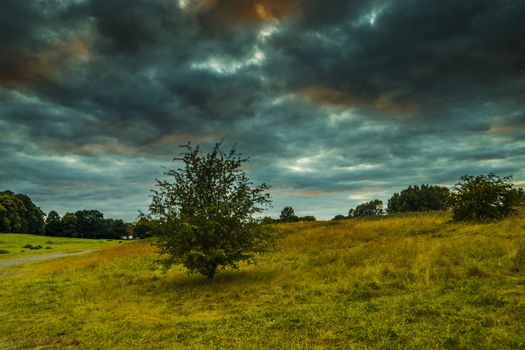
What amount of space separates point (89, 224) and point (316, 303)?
13546 centimetres

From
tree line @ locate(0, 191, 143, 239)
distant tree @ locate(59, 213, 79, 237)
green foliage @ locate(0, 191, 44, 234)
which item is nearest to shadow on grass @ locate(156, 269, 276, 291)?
tree line @ locate(0, 191, 143, 239)

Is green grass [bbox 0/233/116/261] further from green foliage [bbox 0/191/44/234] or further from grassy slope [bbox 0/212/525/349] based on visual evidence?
grassy slope [bbox 0/212/525/349]

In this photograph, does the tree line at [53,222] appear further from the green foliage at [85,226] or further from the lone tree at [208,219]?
the lone tree at [208,219]

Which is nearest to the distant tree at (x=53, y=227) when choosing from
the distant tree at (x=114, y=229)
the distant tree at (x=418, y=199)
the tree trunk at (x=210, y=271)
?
the distant tree at (x=114, y=229)

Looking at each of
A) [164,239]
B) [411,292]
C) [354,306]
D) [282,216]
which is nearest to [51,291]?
[164,239]

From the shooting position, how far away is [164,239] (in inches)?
614

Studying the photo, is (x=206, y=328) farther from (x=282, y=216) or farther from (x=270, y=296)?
(x=282, y=216)

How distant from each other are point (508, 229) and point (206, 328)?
629 inches

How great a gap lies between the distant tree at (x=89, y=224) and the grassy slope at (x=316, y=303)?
118505mm

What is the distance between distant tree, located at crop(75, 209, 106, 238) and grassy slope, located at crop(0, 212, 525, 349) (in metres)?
119

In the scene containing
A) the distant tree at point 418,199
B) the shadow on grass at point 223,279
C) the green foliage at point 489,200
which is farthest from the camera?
the distant tree at point 418,199

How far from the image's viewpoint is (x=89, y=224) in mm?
129500

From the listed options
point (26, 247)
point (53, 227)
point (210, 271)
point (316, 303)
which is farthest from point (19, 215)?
point (316, 303)

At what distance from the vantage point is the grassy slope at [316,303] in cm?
742
